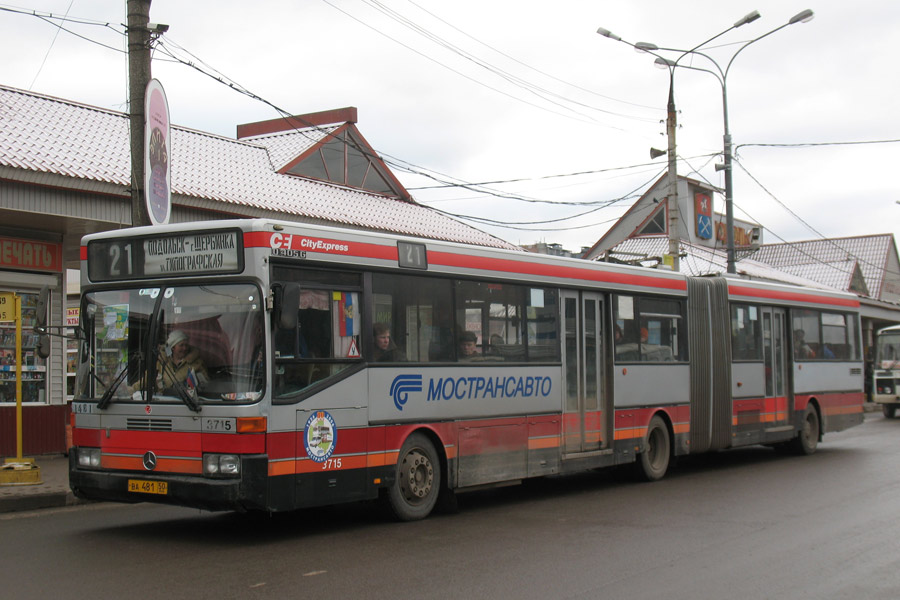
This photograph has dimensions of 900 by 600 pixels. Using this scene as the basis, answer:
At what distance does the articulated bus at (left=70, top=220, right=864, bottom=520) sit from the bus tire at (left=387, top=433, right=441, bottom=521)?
2 centimetres

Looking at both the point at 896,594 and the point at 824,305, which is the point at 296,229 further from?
the point at 824,305

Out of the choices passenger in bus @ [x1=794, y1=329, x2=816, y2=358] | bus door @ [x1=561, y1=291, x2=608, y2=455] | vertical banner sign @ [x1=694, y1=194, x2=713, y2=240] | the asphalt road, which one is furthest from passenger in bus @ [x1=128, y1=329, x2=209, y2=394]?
vertical banner sign @ [x1=694, y1=194, x2=713, y2=240]

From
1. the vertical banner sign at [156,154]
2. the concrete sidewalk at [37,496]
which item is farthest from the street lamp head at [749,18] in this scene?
the concrete sidewalk at [37,496]

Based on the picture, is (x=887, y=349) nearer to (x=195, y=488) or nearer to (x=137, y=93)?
(x=137, y=93)

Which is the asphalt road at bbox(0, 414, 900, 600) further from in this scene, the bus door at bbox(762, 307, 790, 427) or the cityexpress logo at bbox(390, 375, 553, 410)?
the bus door at bbox(762, 307, 790, 427)

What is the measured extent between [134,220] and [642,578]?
814 cm

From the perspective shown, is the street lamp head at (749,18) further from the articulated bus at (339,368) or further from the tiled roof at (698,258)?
the tiled roof at (698,258)

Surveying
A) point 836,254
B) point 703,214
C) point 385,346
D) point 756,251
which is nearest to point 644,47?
point 385,346

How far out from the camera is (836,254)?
60562 millimetres

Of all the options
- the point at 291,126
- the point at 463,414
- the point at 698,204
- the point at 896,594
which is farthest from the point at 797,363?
the point at 698,204

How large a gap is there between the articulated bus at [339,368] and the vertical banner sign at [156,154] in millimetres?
2782

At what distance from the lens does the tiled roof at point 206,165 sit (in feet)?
50.1

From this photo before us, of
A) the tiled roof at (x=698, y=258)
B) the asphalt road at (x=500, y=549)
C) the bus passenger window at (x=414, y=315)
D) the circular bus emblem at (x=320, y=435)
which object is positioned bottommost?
the asphalt road at (x=500, y=549)

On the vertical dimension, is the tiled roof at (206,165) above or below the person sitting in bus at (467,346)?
above
